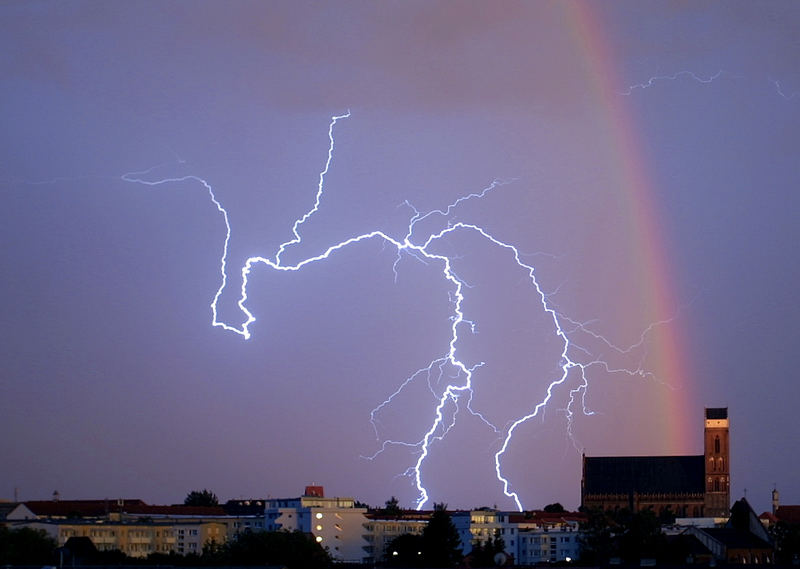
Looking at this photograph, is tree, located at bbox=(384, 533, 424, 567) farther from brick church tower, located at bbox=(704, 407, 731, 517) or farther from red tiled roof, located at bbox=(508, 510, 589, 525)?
brick church tower, located at bbox=(704, 407, 731, 517)

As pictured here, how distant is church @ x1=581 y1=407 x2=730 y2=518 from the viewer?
164m

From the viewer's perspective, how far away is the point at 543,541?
4456 inches

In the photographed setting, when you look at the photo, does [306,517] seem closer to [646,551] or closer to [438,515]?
[438,515]

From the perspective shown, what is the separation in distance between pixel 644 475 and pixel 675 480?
322cm

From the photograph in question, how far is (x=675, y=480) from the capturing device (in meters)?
166

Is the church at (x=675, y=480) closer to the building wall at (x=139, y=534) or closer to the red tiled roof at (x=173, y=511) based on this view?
the red tiled roof at (x=173, y=511)

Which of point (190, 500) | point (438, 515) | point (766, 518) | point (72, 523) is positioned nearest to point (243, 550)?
point (438, 515)

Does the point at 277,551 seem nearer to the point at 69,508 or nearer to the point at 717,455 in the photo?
the point at 69,508

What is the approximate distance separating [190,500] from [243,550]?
88.4 metres

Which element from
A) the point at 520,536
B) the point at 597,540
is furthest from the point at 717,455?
the point at 597,540

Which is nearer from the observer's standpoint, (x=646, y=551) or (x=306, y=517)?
(x=646, y=551)

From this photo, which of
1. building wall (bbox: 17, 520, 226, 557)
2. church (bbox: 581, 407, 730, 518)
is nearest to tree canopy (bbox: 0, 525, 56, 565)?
building wall (bbox: 17, 520, 226, 557)

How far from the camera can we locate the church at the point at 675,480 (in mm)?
163875

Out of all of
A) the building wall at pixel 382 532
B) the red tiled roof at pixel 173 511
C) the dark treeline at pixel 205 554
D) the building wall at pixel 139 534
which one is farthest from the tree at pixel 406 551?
the red tiled roof at pixel 173 511
